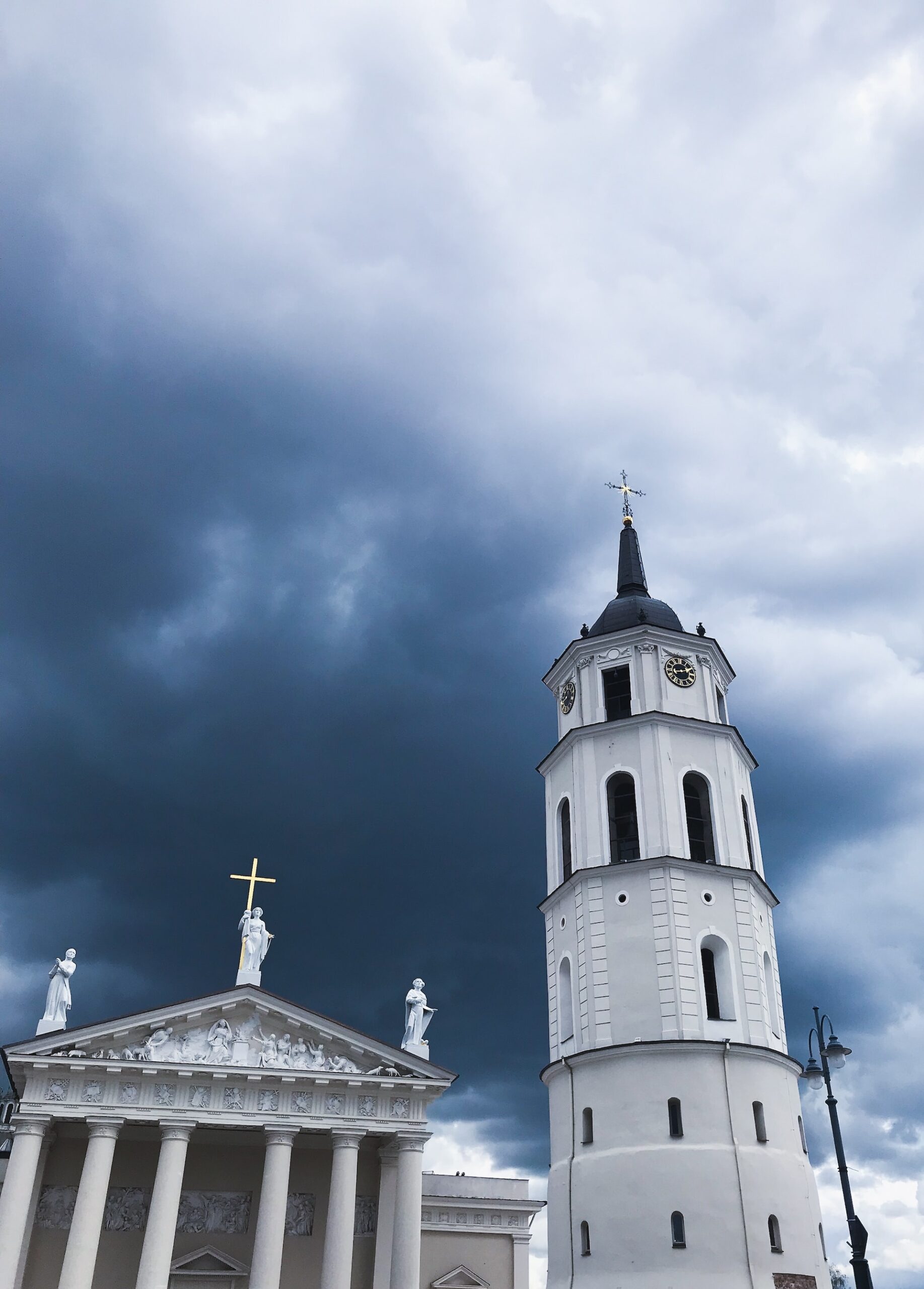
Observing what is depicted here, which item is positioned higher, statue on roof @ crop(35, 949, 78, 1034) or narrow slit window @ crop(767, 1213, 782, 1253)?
statue on roof @ crop(35, 949, 78, 1034)

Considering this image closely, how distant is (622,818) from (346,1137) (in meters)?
14.2

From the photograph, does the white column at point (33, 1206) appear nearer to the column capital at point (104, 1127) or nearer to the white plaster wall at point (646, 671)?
the column capital at point (104, 1127)

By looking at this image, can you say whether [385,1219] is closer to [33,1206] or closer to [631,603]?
[33,1206]

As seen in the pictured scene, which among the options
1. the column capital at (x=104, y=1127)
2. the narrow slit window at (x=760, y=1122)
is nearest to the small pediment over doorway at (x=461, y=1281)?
the narrow slit window at (x=760, y=1122)

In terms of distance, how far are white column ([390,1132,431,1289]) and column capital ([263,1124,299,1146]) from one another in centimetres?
274

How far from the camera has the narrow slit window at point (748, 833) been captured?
36.1 meters

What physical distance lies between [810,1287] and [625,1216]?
16.9 feet

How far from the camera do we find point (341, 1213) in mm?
26094

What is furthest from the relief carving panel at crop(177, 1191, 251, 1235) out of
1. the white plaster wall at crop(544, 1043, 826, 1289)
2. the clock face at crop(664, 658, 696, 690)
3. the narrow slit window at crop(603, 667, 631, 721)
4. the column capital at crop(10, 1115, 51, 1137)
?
the clock face at crop(664, 658, 696, 690)

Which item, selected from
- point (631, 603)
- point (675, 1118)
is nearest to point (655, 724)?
point (631, 603)

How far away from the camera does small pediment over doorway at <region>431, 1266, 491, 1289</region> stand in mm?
30812

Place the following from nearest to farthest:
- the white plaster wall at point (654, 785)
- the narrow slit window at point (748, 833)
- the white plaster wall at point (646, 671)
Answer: the white plaster wall at point (654, 785), the narrow slit window at point (748, 833), the white plaster wall at point (646, 671)

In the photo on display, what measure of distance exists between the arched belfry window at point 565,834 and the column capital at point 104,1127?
54.4ft

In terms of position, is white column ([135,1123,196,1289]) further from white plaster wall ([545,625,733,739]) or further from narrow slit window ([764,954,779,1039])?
white plaster wall ([545,625,733,739])
